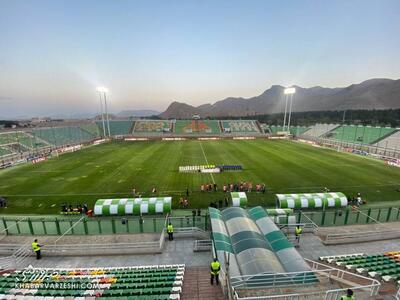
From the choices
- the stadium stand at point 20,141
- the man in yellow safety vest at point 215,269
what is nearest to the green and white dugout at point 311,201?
the man in yellow safety vest at point 215,269

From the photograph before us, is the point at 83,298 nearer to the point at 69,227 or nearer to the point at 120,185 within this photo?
the point at 69,227

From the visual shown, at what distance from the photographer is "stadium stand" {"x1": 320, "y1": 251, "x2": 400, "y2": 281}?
10098 mm

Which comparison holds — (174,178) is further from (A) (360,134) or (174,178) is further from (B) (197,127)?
(B) (197,127)

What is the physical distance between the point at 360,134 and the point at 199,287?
68.4 meters

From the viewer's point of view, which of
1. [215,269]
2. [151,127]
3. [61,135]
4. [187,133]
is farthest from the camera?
[151,127]

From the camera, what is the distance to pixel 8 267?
12.3m

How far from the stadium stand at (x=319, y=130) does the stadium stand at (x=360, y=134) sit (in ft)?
7.44

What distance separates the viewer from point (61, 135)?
2532 inches

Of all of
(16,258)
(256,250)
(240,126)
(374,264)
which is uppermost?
(256,250)

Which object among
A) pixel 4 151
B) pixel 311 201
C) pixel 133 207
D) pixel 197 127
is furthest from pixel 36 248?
pixel 197 127

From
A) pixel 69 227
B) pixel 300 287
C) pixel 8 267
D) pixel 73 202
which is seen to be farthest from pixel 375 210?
pixel 73 202

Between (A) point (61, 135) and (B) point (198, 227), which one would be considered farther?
(A) point (61, 135)

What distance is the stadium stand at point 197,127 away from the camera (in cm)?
8819

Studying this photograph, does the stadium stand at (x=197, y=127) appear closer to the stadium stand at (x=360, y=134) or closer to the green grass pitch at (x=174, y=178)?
the stadium stand at (x=360, y=134)
